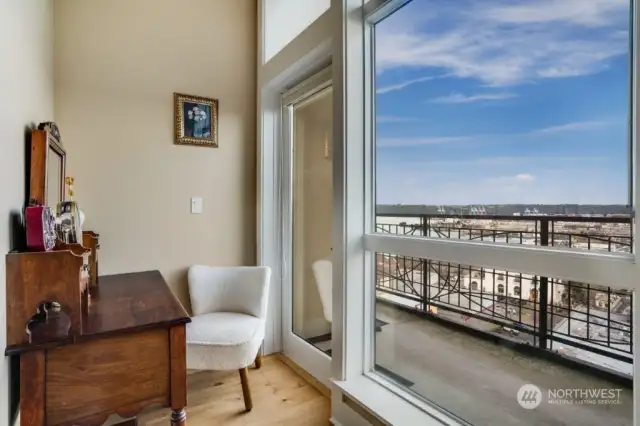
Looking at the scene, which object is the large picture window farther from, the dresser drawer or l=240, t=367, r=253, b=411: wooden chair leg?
the dresser drawer

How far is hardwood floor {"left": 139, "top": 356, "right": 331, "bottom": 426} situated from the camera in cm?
193

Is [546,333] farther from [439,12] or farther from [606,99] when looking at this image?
[439,12]

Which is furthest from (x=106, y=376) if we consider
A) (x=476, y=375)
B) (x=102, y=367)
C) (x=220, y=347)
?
(x=476, y=375)

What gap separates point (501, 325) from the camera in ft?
4.74

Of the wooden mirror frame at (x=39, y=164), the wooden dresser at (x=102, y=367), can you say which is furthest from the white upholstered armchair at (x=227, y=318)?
the wooden mirror frame at (x=39, y=164)

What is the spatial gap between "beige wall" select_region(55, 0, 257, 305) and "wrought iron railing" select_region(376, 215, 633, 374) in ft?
4.37

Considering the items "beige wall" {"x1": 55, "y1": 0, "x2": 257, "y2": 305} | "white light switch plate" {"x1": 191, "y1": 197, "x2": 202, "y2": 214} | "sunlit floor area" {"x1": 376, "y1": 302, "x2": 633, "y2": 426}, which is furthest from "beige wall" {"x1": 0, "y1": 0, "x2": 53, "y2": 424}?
"sunlit floor area" {"x1": 376, "y1": 302, "x2": 633, "y2": 426}

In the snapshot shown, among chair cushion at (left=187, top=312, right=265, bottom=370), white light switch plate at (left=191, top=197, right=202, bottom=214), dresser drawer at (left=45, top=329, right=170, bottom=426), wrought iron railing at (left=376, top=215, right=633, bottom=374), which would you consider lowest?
chair cushion at (left=187, top=312, right=265, bottom=370)

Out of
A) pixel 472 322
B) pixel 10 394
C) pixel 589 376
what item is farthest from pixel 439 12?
pixel 10 394

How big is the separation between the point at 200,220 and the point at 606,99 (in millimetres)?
2246

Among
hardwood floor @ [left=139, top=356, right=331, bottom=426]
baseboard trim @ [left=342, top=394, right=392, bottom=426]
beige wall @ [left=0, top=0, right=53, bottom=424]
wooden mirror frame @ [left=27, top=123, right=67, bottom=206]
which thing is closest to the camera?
beige wall @ [left=0, top=0, right=53, bottom=424]

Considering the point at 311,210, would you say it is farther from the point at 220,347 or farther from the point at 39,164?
the point at 39,164

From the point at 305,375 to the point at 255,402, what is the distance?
16.8 inches

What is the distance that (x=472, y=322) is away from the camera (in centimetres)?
155
